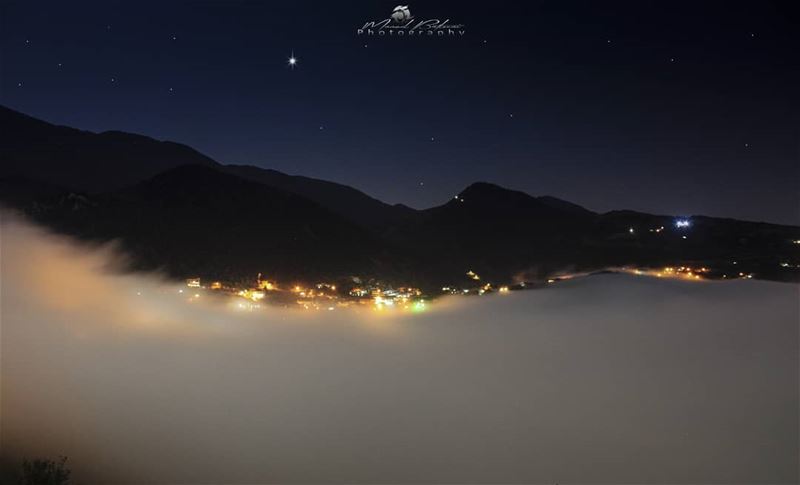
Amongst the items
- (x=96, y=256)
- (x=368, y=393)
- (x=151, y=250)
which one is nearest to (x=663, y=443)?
(x=368, y=393)

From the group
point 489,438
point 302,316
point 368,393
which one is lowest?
point 489,438

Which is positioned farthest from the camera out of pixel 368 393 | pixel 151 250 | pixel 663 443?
pixel 151 250

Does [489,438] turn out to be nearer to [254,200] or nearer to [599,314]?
[599,314]

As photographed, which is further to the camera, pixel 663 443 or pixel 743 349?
pixel 743 349

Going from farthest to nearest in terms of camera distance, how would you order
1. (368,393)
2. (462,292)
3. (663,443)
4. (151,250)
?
(462,292), (151,250), (368,393), (663,443)

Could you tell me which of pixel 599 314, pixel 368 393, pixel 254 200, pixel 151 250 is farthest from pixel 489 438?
pixel 254 200

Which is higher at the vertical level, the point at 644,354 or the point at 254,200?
the point at 254,200

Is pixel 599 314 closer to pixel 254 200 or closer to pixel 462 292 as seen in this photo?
pixel 462 292

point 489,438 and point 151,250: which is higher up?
point 151,250

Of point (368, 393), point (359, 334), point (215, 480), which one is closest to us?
point (215, 480)
